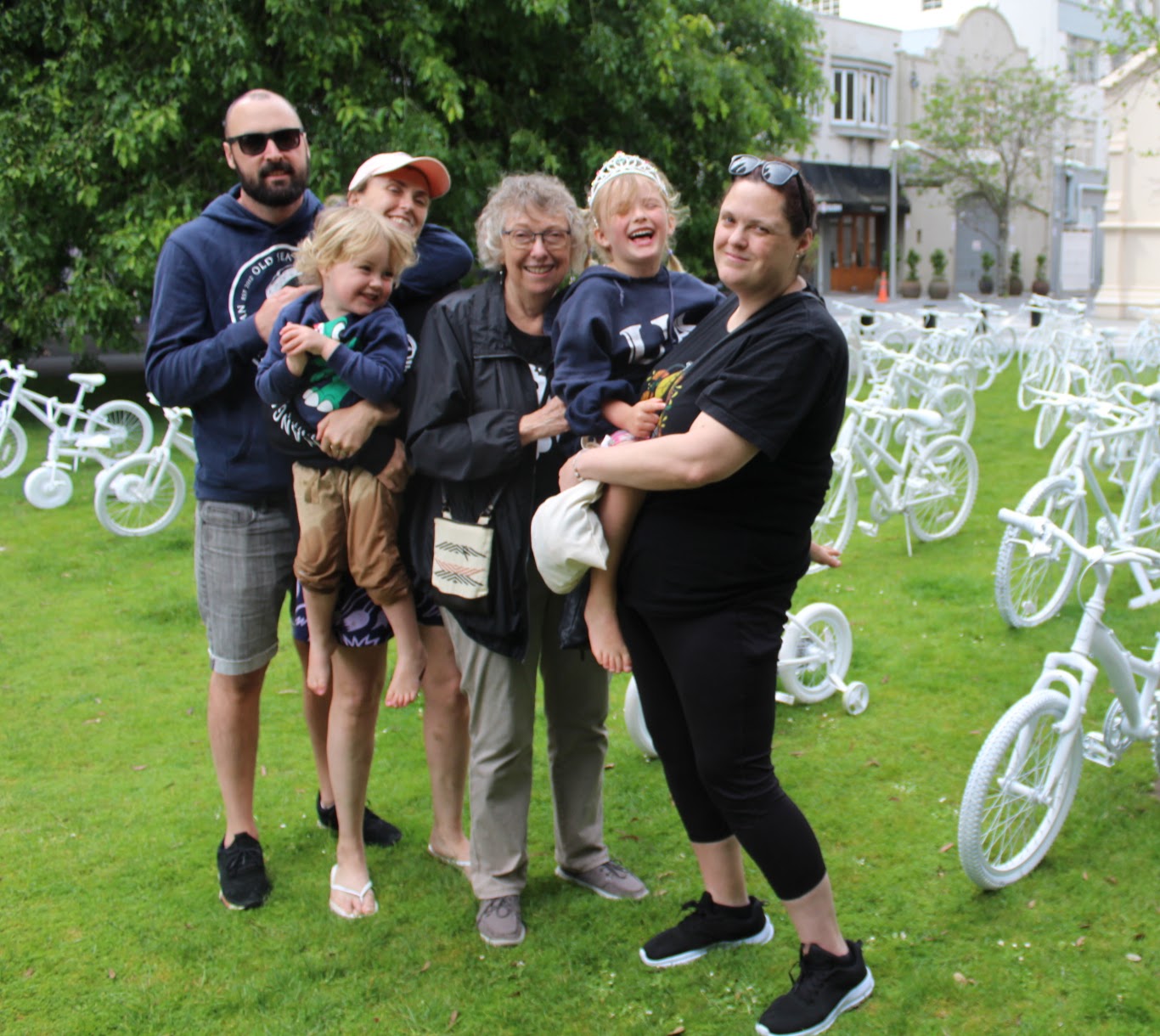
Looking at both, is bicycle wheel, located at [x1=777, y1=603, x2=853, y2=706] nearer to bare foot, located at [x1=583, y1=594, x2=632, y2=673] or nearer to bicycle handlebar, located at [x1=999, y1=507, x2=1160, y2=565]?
bicycle handlebar, located at [x1=999, y1=507, x2=1160, y2=565]

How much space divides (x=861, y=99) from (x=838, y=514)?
3756 cm

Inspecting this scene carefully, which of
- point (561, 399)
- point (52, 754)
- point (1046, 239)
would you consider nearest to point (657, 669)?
point (561, 399)

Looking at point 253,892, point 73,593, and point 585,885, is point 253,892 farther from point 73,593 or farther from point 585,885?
point 73,593

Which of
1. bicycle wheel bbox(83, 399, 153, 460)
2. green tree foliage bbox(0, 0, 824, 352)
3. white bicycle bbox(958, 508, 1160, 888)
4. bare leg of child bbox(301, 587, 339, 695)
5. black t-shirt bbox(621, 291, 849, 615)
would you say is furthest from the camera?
green tree foliage bbox(0, 0, 824, 352)

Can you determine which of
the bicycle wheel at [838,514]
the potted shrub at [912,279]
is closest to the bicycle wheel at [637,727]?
the bicycle wheel at [838,514]

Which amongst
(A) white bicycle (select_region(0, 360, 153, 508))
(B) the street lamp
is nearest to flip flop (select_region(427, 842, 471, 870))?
(A) white bicycle (select_region(0, 360, 153, 508))

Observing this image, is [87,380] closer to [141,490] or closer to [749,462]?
[141,490]

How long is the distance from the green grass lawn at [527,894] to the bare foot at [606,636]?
878 mm

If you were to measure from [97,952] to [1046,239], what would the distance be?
4951 cm

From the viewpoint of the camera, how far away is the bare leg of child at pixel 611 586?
257cm

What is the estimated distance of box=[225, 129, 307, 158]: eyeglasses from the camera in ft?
9.96

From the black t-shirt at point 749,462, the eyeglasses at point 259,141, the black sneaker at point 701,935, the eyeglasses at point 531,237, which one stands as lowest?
the black sneaker at point 701,935

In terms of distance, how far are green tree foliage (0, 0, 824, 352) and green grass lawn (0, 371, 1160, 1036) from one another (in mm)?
7380

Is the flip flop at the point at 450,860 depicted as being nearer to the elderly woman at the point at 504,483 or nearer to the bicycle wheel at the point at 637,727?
the elderly woman at the point at 504,483
